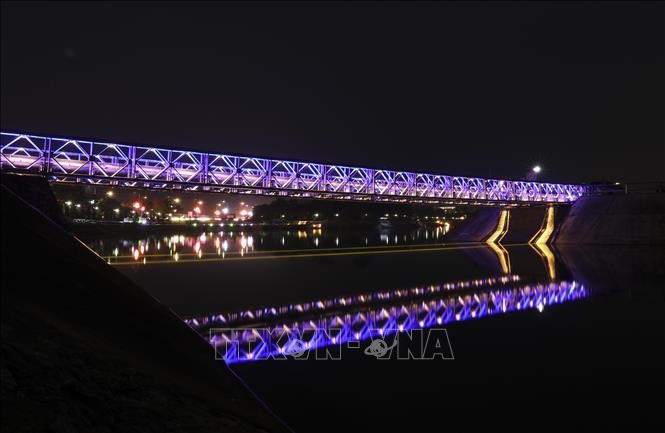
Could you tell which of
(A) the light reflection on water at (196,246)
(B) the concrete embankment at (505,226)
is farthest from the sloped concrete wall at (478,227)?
(A) the light reflection on water at (196,246)

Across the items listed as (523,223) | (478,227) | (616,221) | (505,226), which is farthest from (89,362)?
(505,226)

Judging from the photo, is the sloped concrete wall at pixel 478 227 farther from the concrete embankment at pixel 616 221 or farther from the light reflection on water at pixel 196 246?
the concrete embankment at pixel 616 221

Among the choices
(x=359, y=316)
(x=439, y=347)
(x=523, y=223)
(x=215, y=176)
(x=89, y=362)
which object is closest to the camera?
(x=89, y=362)

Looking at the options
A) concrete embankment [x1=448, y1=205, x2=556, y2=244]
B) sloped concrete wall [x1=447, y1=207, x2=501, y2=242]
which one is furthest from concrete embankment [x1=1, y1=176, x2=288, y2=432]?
concrete embankment [x1=448, y1=205, x2=556, y2=244]

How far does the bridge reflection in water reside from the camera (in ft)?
41.2

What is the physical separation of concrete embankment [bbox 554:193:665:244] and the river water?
38388mm

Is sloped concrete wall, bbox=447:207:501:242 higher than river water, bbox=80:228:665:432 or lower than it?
higher

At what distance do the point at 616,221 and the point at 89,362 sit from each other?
2795 inches

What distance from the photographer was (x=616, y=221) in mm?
59250

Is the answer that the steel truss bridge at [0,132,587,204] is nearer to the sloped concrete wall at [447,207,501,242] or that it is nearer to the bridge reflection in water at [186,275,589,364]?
the sloped concrete wall at [447,207,501,242]

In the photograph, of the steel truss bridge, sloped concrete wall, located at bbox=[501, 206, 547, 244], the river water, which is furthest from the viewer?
sloped concrete wall, located at bbox=[501, 206, 547, 244]

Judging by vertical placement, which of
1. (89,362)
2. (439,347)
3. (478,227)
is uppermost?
(478,227)

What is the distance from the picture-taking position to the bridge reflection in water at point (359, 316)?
495 inches

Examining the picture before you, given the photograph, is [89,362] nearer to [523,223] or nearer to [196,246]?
[196,246]
